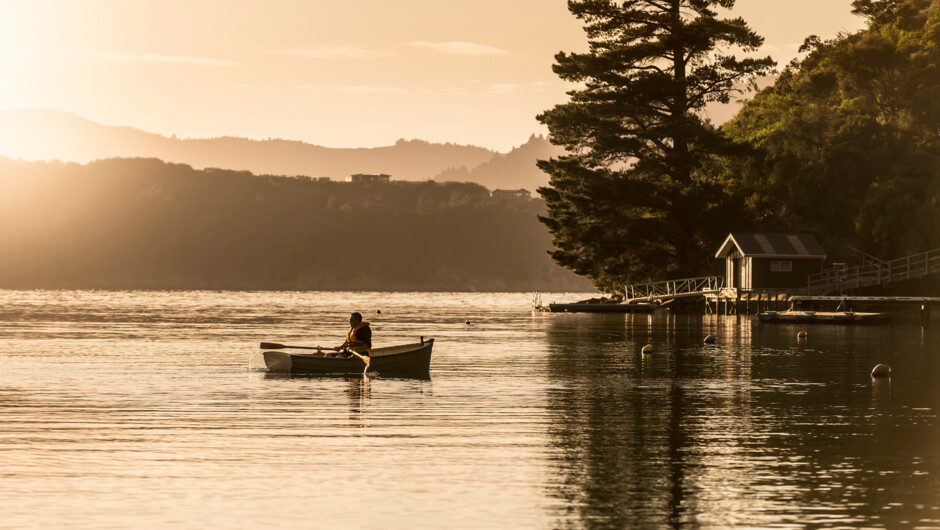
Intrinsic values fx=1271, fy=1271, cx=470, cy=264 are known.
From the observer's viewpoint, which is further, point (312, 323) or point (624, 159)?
point (624, 159)

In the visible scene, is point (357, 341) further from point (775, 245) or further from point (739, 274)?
point (739, 274)

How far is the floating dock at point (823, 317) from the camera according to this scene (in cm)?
8562

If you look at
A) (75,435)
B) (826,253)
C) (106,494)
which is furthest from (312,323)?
(106,494)

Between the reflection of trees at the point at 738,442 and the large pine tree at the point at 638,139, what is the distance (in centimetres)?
5480

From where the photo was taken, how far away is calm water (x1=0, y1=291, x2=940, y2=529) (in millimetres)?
17344

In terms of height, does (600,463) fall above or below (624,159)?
below

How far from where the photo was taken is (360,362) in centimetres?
4084

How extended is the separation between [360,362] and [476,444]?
56.8ft

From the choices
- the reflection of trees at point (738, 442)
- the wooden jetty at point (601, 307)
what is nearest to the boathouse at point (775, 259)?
the wooden jetty at point (601, 307)

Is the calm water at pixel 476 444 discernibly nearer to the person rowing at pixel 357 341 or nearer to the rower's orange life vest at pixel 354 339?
the person rowing at pixel 357 341

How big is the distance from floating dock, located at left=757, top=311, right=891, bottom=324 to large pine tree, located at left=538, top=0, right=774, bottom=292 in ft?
60.4

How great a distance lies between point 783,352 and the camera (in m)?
55.8

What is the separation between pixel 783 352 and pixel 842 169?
55575mm

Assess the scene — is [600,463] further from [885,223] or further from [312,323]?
[885,223]
